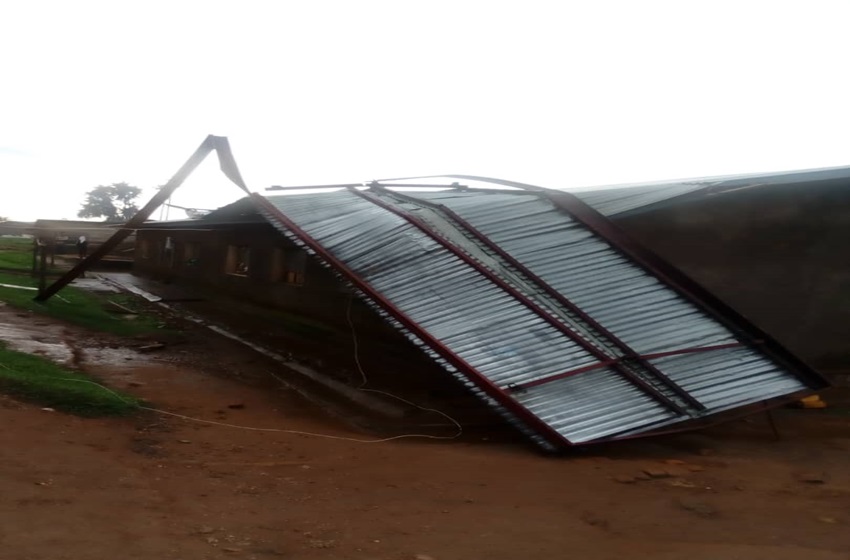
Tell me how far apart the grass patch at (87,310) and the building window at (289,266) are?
244 centimetres

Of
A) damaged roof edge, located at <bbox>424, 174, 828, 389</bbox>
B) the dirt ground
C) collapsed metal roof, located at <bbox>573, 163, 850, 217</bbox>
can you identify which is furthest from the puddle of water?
collapsed metal roof, located at <bbox>573, 163, 850, 217</bbox>

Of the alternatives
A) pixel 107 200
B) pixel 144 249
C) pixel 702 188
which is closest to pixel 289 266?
pixel 702 188

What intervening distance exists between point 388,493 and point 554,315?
3.14m

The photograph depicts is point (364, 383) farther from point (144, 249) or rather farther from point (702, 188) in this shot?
point (144, 249)

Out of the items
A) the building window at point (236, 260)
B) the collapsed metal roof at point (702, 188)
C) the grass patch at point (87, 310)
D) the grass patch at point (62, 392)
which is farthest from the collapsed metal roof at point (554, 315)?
the building window at point (236, 260)

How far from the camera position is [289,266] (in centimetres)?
1430

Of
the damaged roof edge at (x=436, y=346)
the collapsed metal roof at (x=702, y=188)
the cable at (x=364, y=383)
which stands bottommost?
the cable at (x=364, y=383)

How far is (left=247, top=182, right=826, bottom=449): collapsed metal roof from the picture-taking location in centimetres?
670

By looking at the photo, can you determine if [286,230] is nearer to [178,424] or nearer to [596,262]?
[178,424]

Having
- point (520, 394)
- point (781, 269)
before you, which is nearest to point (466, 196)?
point (781, 269)

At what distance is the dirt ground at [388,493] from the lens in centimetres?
429

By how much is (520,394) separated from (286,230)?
440 cm

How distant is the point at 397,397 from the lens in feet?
29.5

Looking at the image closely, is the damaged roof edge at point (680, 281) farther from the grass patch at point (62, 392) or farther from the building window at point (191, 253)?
the building window at point (191, 253)
